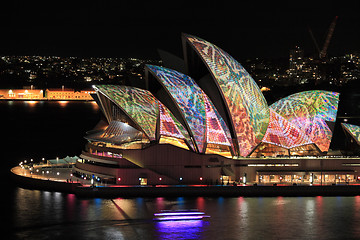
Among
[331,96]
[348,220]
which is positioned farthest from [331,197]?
[331,96]

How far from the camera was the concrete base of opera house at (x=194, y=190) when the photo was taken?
52438 mm

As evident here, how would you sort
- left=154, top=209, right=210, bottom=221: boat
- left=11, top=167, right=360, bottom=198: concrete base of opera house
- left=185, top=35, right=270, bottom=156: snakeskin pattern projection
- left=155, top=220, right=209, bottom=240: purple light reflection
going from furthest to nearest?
left=185, top=35, right=270, bottom=156: snakeskin pattern projection
left=11, top=167, right=360, bottom=198: concrete base of opera house
left=154, top=209, right=210, bottom=221: boat
left=155, top=220, right=209, bottom=240: purple light reflection

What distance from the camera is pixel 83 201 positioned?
50.8 metres

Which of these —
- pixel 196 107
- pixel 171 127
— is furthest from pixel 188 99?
pixel 171 127

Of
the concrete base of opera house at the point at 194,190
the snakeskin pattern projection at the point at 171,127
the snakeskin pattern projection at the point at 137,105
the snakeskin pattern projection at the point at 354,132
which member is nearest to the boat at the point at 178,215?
the concrete base of opera house at the point at 194,190

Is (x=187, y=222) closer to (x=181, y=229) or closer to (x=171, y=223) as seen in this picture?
(x=171, y=223)

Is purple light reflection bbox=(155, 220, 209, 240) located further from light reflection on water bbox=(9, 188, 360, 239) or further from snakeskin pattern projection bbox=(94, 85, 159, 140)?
snakeskin pattern projection bbox=(94, 85, 159, 140)

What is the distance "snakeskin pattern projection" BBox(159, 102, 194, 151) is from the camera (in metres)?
56.0

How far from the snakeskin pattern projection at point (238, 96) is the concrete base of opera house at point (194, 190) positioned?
522 centimetres

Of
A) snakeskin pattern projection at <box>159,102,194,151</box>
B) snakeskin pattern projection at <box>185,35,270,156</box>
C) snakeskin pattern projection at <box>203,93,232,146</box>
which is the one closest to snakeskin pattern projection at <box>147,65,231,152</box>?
snakeskin pattern projection at <box>203,93,232,146</box>

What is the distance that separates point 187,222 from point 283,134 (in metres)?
19.3

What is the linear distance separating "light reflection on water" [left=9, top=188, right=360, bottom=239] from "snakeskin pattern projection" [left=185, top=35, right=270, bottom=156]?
7387mm

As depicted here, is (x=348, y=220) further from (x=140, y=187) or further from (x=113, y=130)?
(x=113, y=130)

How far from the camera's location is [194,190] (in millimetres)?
53156
